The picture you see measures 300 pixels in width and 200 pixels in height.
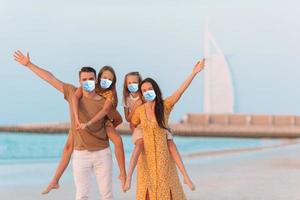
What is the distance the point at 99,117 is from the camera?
13.8 feet

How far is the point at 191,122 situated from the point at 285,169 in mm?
27605

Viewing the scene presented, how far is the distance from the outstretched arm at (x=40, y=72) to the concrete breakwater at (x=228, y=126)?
93.5 ft

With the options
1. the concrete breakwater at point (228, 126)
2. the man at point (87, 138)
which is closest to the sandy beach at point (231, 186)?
→ the man at point (87, 138)

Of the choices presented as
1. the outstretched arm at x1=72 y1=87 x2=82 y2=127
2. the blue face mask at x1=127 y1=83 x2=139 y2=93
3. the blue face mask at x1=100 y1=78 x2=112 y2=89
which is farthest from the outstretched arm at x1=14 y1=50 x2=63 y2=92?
the blue face mask at x1=127 y1=83 x2=139 y2=93

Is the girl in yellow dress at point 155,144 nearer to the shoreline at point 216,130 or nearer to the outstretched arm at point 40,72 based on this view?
the outstretched arm at point 40,72

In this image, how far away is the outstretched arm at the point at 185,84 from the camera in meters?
4.25

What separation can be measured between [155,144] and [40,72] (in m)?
0.84

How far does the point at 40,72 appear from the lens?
437 cm

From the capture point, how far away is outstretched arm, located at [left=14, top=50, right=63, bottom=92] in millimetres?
4359

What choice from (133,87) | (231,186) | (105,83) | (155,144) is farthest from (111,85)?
(231,186)

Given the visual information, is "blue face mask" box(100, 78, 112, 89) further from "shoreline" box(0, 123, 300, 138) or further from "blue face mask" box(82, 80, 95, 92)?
"shoreline" box(0, 123, 300, 138)

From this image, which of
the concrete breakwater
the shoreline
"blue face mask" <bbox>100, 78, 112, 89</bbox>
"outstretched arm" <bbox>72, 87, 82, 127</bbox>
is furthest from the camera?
the concrete breakwater

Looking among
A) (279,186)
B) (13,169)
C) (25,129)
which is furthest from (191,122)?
(279,186)

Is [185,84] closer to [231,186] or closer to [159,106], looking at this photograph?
[159,106]
